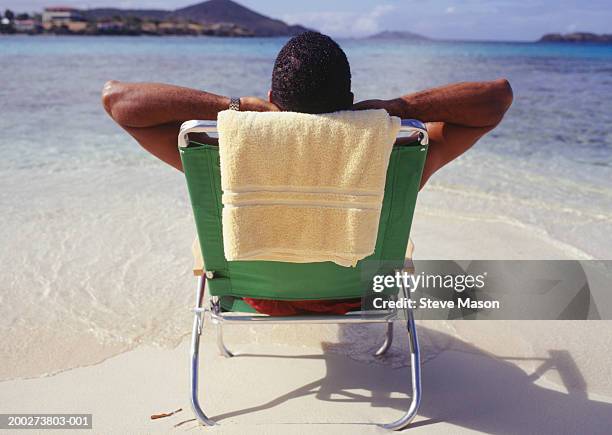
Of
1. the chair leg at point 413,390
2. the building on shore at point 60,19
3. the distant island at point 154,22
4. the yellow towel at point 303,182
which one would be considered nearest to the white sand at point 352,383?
the chair leg at point 413,390

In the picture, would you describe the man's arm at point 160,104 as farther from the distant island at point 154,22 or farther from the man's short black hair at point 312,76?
the distant island at point 154,22

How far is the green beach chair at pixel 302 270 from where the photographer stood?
1.92m

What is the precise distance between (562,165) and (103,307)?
525 centimetres

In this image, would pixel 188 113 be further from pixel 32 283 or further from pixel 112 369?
pixel 32 283

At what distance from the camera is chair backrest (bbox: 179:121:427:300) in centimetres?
189

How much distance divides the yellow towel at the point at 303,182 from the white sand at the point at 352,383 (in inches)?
26.6

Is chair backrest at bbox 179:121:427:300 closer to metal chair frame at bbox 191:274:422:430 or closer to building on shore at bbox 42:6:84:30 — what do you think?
metal chair frame at bbox 191:274:422:430

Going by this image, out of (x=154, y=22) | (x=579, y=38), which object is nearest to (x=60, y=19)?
(x=154, y=22)

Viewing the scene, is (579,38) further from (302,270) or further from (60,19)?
(302,270)

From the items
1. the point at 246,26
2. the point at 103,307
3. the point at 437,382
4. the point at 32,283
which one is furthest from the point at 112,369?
the point at 246,26

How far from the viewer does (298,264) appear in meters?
2.05

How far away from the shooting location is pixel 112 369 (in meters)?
2.53

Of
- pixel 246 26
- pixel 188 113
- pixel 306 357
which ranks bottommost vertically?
pixel 306 357

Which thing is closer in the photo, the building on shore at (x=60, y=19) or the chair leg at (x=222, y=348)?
the chair leg at (x=222, y=348)
